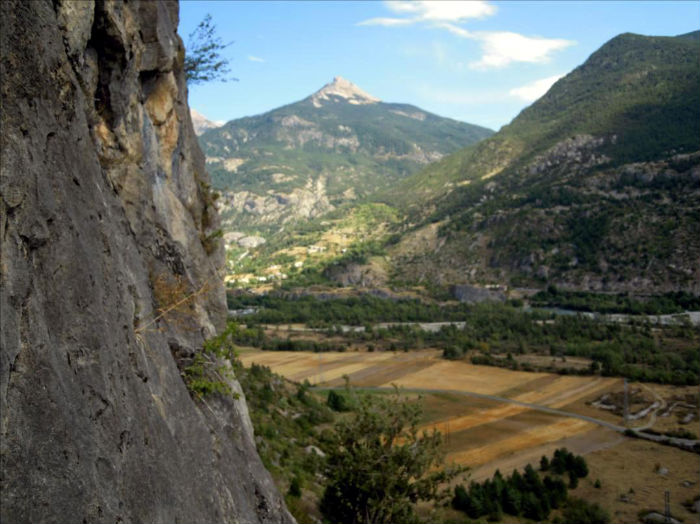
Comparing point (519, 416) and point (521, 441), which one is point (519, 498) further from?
point (519, 416)

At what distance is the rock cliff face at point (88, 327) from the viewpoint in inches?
150

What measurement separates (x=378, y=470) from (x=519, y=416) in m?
37.4

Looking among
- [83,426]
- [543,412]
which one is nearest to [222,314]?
[83,426]

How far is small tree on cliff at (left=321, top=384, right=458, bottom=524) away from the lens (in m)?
18.7

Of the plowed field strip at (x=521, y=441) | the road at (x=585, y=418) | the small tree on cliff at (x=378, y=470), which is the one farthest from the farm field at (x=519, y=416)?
Result: the small tree on cliff at (x=378, y=470)

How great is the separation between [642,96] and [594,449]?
14810 cm

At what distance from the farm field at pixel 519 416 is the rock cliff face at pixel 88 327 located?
1256 inches

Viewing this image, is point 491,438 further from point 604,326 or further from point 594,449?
point 604,326

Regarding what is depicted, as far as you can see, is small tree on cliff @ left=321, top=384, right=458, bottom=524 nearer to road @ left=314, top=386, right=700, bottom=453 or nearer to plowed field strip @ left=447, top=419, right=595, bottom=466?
plowed field strip @ left=447, top=419, right=595, bottom=466

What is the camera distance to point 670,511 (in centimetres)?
3141

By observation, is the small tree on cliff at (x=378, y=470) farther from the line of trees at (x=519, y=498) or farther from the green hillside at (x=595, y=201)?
the green hillside at (x=595, y=201)

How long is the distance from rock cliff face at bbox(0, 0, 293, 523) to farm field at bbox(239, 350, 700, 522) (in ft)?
105

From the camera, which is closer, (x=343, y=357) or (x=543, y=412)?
(x=543, y=412)

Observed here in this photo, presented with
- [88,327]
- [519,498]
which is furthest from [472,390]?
[88,327]
